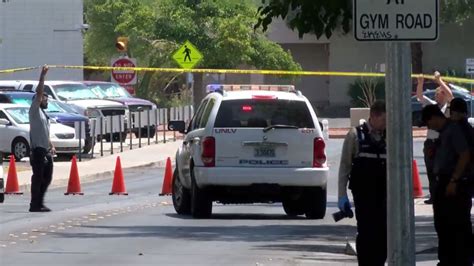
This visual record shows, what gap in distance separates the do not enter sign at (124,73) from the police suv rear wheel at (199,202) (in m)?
21.4

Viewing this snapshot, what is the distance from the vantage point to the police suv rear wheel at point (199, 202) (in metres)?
18.5

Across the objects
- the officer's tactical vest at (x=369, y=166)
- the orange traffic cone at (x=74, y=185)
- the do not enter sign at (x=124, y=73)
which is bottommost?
the orange traffic cone at (x=74, y=185)

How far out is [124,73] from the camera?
40.9 meters

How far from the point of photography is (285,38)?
A: 6419 cm

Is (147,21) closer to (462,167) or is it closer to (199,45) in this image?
(199,45)

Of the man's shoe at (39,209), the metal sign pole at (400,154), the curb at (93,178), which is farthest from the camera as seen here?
the curb at (93,178)

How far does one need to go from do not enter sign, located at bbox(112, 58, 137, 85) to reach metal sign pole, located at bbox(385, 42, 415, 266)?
105ft

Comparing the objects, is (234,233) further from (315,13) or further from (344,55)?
(344,55)

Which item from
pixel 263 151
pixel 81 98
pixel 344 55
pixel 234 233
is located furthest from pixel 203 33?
pixel 234 233

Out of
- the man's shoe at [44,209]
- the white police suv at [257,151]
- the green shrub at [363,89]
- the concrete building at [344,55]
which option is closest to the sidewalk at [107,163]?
the man's shoe at [44,209]

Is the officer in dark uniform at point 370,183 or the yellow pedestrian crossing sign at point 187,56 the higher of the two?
the yellow pedestrian crossing sign at point 187,56

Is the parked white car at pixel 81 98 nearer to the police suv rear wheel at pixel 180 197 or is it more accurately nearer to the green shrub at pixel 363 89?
the police suv rear wheel at pixel 180 197


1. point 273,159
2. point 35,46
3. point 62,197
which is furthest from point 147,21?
point 273,159

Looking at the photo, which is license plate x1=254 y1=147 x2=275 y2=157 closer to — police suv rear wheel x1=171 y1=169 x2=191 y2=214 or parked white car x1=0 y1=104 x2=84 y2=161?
police suv rear wheel x1=171 y1=169 x2=191 y2=214
